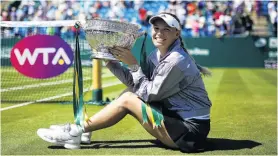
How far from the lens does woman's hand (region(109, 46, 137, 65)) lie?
16.1ft

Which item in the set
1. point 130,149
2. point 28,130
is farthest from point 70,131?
point 28,130

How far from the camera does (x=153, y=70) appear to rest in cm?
535

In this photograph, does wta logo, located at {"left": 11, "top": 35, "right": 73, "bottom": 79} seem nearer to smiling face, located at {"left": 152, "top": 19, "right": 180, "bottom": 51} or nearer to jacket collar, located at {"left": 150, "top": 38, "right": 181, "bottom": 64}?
jacket collar, located at {"left": 150, "top": 38, "right": 181, "bottom": 64}

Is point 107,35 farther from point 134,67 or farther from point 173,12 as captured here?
point 173,12

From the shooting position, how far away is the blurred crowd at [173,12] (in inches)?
930

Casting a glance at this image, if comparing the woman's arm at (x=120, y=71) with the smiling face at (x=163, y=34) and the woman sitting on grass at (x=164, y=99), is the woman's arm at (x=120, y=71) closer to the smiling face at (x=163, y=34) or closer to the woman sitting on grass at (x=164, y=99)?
the woman sitting on grass at (x=164, y=99)

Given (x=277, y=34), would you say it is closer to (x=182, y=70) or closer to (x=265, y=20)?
(x=265, y=20)

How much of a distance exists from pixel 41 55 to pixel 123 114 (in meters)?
4.11

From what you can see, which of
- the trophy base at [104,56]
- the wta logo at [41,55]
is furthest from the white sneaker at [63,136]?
the wta logo at [41,55]

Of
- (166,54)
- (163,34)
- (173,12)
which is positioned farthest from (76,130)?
(173,12)

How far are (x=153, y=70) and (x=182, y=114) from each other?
55 centimetres

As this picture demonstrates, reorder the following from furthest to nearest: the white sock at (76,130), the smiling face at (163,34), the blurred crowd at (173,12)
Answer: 1. the blurred crowd at (173,12)
2. the white sock at (76,130)
3. the smiling face at (163,34)

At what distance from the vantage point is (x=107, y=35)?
4871 millimetres

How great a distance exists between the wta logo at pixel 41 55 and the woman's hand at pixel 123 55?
13.4ft
